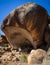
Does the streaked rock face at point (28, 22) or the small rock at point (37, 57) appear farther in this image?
the streaked rock face at point (28, 22)

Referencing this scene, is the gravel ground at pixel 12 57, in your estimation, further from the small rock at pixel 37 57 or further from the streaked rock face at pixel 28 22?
the streaked rock face at pixel 28 22

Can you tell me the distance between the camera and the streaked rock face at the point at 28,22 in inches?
315

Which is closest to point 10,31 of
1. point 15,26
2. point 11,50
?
point 15,26

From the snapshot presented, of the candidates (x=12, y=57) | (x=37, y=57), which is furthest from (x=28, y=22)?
(x=12, y=57)

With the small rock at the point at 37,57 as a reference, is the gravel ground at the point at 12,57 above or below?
below

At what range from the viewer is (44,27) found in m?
8.70

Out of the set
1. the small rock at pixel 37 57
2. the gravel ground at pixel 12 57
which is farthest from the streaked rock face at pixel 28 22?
the small rock at pixel 37 57

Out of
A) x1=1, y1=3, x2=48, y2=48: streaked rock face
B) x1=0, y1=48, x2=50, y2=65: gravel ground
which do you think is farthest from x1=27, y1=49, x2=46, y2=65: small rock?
x1=1, y1=3, x2=48, y2=48: streaked rock face

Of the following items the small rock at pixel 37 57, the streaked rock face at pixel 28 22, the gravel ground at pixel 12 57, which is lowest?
the gravel ground at pixel 12 57

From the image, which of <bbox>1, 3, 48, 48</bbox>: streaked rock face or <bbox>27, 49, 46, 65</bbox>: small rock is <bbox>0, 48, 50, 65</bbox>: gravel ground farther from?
<bbox>1, 3, 48, 48</bbox>: streaked rock face

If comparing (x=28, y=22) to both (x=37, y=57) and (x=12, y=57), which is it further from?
(x=12, y=57)

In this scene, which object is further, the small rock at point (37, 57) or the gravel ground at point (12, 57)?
the gravel ground at point (12, 57)

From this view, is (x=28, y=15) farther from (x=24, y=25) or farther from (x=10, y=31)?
(x=10, y=31)

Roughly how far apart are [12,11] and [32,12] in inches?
35.8
